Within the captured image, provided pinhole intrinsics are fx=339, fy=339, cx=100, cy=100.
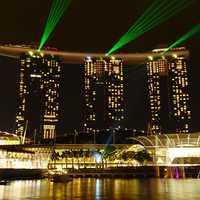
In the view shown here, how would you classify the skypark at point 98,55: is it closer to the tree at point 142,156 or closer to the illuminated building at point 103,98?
the illuminated building at point 103,98

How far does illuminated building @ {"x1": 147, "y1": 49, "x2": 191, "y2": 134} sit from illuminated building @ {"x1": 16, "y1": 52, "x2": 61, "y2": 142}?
149ft

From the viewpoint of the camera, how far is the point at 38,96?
154 metres

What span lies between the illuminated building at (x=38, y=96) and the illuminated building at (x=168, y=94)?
4556cm

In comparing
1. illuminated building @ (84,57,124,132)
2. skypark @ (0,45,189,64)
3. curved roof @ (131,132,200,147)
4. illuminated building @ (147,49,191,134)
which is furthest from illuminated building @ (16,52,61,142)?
curved roof @ (131,132,200,147)

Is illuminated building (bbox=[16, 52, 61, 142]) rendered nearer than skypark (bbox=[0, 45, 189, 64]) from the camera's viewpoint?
Yes

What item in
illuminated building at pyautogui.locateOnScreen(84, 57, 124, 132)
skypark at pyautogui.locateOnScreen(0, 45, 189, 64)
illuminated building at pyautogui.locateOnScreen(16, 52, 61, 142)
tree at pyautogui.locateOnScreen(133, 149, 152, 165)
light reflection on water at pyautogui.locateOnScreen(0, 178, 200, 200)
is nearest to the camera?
light reflection on water at pyautogui.locateOnScreen(0, 178, 200, 200)

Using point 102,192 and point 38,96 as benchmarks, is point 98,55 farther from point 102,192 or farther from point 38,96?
point 102,192

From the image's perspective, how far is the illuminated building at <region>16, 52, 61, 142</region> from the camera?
151125mm

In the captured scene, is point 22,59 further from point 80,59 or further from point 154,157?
point 154,157

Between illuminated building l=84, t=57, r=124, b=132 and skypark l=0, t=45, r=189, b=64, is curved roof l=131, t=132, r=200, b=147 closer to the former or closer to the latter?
illuminated building l=84, t=57, r=124, b=132

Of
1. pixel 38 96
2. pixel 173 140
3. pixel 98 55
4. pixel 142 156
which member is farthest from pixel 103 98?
pixel 173 140

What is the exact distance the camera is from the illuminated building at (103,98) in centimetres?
15800

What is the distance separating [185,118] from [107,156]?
59.1 meters

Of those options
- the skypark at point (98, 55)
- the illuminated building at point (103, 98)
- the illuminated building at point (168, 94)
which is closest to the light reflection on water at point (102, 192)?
the illuminated building at point (168, 94)
